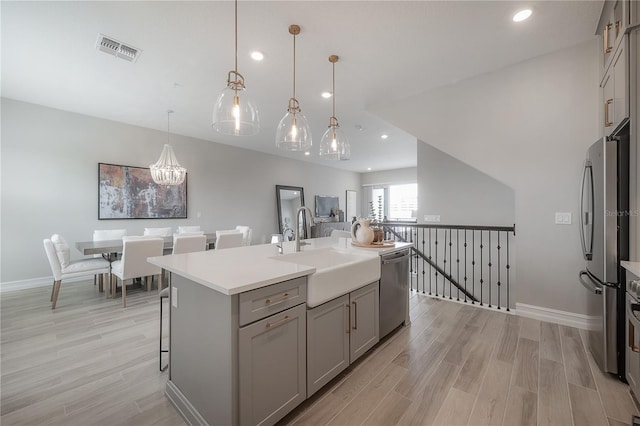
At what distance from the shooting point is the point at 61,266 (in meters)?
3.28

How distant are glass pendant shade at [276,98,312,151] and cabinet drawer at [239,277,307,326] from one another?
4.66ft

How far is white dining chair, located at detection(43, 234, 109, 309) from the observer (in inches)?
126

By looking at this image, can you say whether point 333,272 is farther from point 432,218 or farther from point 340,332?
point 432,218

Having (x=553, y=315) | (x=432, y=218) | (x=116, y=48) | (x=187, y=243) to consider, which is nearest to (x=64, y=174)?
(x=187, y=243)

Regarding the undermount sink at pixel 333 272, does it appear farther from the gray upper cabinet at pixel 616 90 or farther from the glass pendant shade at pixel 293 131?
the gray upper cabinet at pixel 616 90

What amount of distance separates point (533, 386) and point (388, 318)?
3.54 ft

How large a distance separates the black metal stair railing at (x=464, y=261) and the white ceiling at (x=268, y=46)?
7.23ft

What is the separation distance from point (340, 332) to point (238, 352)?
2.73ft

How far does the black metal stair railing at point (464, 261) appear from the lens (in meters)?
Answer: 3.88

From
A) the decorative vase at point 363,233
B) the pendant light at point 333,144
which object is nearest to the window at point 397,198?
the pendant light at point 333,144

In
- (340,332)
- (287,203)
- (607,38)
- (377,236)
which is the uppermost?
(607,38)

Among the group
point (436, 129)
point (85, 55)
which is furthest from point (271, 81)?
point (436, 129)

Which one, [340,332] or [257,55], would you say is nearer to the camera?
[340,332]

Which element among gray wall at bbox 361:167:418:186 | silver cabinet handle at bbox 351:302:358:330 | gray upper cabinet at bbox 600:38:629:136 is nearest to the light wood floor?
silver cabinet handle at bbox 351:302:358:330
